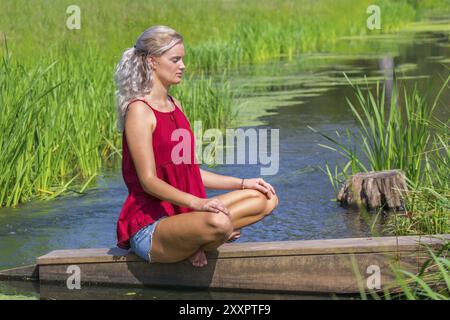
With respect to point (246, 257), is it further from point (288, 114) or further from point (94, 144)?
point (288, 114)

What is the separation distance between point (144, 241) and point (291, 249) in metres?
0.58

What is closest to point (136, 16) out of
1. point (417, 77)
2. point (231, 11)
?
point (231, 11)

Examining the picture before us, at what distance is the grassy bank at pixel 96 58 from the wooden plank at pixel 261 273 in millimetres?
1670

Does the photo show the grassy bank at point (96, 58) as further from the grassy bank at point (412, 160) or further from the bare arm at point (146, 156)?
the bare arm at point (146, 156)

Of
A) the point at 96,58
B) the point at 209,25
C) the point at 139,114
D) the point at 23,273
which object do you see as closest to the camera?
the point at 139,114

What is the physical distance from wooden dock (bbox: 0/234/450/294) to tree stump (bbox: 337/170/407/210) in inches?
63.5

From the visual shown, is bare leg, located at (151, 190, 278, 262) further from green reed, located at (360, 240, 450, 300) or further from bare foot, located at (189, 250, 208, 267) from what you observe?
green reed, located at (360, 240, 450, 300)

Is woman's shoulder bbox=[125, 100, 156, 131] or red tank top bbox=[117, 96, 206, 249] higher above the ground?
woman's shoulder bbox=[125, 100, 156, 131]

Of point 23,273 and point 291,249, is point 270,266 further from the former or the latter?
point 23,273

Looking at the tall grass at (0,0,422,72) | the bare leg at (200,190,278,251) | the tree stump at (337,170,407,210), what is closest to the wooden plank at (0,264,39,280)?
the bare leg at (200,190,278,251)

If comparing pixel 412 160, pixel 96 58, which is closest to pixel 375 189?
pixel 412 160

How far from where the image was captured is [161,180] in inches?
156

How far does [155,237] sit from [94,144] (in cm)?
302

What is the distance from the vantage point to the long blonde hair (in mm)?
4008
